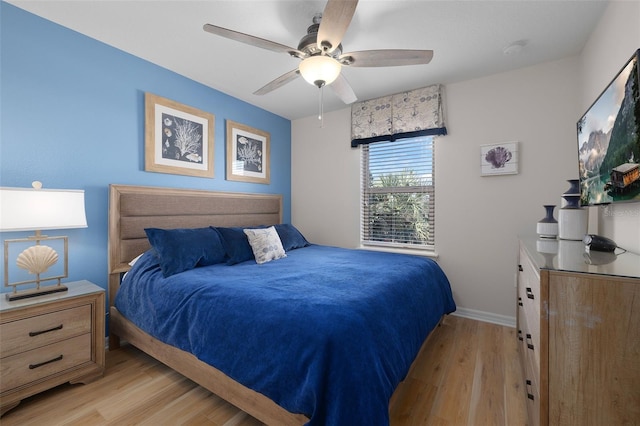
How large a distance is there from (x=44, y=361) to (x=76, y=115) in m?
1.74

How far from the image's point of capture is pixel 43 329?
168 cm

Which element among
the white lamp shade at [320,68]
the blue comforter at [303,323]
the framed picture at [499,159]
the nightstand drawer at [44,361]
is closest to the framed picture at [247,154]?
the blue comforter at [303,323]

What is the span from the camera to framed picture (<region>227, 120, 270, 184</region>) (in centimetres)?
330

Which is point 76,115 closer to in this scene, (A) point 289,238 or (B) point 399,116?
(A) point 289,238

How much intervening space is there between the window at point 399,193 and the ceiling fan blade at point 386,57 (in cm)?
147

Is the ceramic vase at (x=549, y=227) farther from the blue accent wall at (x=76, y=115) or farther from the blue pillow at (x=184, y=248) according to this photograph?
the blue accent wall at (x=76, y=115)

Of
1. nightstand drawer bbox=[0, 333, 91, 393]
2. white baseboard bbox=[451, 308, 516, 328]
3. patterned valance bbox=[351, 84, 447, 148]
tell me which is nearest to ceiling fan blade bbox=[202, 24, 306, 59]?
patterned valance bbox=[351, 84, 447, 148]

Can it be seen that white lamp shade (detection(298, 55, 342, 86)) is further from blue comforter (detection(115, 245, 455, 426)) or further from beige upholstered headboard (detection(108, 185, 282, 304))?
beige upholstered headboard (detection(108, 185, 282, 304))

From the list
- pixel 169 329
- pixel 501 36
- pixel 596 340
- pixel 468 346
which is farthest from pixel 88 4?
pixel 468 346

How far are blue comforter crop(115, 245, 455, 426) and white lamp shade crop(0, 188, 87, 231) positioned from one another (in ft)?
1.97

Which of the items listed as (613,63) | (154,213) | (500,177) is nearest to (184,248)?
(154,213)

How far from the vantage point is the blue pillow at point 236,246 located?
8.19 feet

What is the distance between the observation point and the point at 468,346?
232 centimetres

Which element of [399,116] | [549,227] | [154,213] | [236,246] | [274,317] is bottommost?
[274,317]
